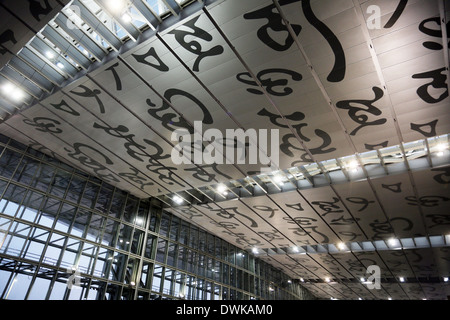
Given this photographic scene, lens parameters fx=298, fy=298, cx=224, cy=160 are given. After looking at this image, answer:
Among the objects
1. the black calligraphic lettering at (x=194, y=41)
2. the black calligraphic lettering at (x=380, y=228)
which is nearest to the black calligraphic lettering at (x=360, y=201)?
the black calligraphic lettering at (x=380, y=228)

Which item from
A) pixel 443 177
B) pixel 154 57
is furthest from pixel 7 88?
pixel 443 177

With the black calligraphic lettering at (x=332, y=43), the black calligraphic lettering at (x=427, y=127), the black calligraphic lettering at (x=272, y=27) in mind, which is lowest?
the black calligraphic lettering at (x=427, y=127)

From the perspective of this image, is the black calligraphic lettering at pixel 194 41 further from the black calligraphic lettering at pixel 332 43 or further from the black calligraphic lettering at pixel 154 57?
the black calligraphic lettering at pixel 332 43

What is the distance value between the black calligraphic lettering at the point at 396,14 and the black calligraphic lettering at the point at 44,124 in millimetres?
11636

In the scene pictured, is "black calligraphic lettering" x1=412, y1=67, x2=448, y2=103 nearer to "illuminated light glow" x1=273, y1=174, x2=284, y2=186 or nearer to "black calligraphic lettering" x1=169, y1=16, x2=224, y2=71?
"black calligraphic lettering" x1=169, y1=16, x2=224, y2=71

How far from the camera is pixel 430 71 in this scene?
26.7 feet

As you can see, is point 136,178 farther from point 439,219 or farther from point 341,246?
point 439,219

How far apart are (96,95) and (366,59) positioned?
8526mm

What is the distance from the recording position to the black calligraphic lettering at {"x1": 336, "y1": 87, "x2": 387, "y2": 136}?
9071mm

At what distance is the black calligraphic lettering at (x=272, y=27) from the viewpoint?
23.1ft

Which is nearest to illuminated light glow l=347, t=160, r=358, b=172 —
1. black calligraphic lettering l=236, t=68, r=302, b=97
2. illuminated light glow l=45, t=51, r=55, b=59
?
black calligraphic lettering l=236, t=68, r=302, b=97

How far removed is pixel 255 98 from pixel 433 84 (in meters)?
5.08
